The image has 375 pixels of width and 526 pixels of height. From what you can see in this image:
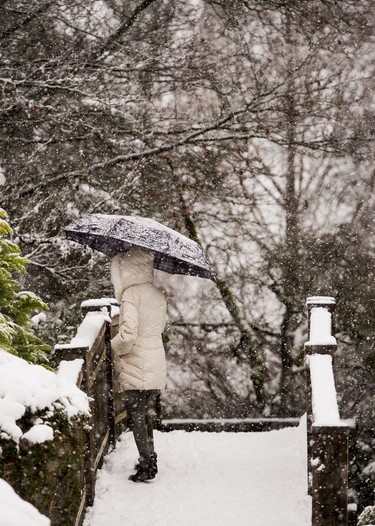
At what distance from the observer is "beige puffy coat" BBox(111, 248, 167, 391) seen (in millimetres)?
5688

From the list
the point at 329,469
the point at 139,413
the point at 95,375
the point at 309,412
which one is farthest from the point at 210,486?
the point at 329,469

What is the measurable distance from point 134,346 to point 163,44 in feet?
22.3

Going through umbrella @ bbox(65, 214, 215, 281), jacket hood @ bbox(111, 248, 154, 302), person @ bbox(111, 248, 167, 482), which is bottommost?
person @ bbox(111, 248, 167, 482)

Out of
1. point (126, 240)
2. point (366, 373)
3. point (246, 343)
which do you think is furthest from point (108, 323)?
point (246, 343)

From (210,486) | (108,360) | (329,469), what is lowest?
(210,486)

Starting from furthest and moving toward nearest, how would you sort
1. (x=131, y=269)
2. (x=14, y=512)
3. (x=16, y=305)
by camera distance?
(x=16, y=305) → (x=131, y=269) → (x=14, y=512)

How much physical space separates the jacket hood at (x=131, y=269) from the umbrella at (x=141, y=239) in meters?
0.07

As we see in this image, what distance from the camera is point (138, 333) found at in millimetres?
5809

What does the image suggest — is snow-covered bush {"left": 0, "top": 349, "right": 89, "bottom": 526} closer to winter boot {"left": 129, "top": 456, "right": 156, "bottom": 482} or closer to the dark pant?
the dark pant

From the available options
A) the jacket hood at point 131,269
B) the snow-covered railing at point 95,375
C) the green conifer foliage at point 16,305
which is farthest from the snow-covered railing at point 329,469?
the green conifer foliage at point 16,305

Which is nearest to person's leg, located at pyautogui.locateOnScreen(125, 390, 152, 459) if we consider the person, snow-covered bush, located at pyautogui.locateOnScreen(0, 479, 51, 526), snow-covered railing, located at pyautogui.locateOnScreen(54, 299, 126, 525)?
the person

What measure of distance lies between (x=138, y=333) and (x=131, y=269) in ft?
1.58

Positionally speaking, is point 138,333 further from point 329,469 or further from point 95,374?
point 329,469

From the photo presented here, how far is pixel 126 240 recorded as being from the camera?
215 inches
